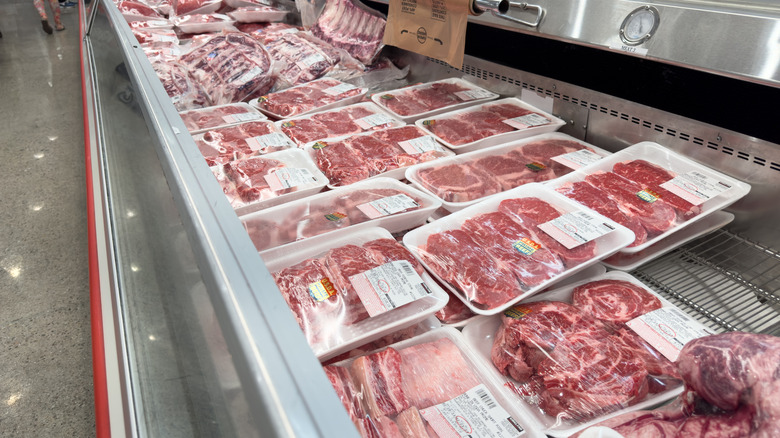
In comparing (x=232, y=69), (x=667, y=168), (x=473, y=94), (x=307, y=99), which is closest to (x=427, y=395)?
(x=667, y=168)

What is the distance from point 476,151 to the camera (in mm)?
1976

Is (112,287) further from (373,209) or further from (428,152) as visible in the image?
(428,152)

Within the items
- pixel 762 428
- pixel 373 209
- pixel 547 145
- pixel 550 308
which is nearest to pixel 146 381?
pixel 373 209

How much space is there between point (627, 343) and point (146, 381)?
1.25 meters

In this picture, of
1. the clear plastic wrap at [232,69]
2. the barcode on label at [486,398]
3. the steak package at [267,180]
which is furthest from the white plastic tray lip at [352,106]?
the barcode on label at [486,398]

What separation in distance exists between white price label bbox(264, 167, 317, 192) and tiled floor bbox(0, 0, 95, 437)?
4.41 feet

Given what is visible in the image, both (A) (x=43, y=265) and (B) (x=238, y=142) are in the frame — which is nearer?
(B) (x=238, y=142)

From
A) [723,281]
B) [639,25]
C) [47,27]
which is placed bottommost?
[47,27]

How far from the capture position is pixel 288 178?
1782 millimetres

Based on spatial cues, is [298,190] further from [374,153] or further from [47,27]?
[47,27]

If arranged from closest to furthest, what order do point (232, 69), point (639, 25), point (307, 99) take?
1. point (639, 25)
2. point (307, 99)
3. point (232, 69)

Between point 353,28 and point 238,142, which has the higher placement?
point 353,28

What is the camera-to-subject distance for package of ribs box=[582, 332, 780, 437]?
2.61 feet

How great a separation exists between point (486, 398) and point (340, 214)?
78 cm
